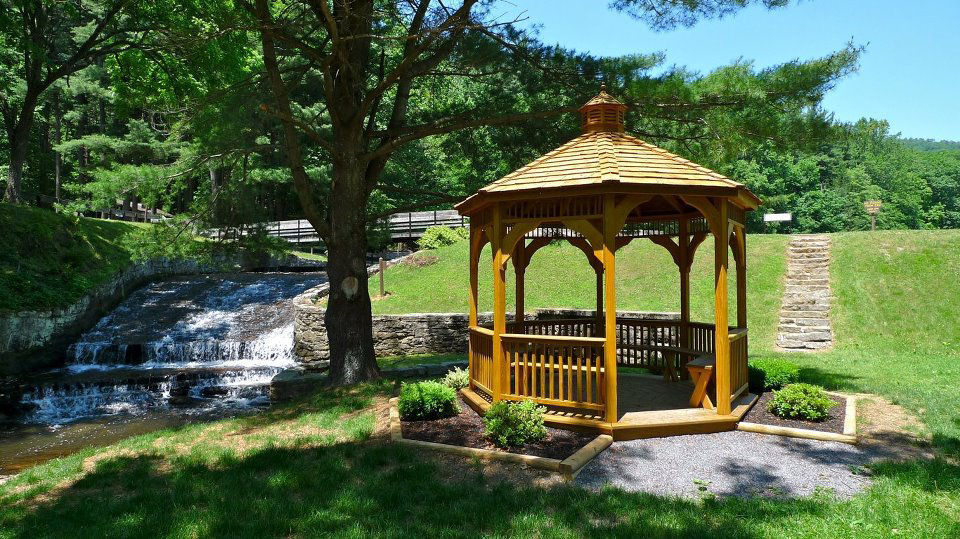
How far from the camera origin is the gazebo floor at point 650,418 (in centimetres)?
695

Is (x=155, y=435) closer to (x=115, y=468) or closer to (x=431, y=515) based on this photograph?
(x=115, y=468)

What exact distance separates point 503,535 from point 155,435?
602 centimetres

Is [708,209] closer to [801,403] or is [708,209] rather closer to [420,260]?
[801,403]

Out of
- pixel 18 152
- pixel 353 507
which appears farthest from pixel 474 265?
pixel 18 152

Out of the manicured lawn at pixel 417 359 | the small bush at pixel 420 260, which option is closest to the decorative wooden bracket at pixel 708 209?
the manicured lawn at pixel 417 359

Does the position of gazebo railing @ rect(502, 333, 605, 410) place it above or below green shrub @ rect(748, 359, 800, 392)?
above

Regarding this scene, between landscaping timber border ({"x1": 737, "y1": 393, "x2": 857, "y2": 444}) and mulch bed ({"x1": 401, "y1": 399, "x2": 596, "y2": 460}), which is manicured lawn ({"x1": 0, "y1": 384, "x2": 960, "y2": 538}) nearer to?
mulch bed ({"x1": 401, "y1": 399, "x2": 596, "y2": 460})

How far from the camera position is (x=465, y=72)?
10.5 m

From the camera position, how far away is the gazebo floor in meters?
6.95

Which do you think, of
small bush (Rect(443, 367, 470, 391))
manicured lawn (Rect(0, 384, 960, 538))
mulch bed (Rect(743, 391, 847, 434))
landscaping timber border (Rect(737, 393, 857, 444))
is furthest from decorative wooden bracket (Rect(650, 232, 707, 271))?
manicured lawn (Rect(0, 384, 960, 538))

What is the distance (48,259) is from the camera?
17.2 m

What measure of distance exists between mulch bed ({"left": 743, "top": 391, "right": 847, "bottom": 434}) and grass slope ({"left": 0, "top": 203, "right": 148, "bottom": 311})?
14.0 meters

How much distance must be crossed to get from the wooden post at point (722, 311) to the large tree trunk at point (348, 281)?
18.0ft

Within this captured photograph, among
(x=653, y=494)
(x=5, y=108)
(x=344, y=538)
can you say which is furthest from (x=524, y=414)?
(x=5, y=108)
